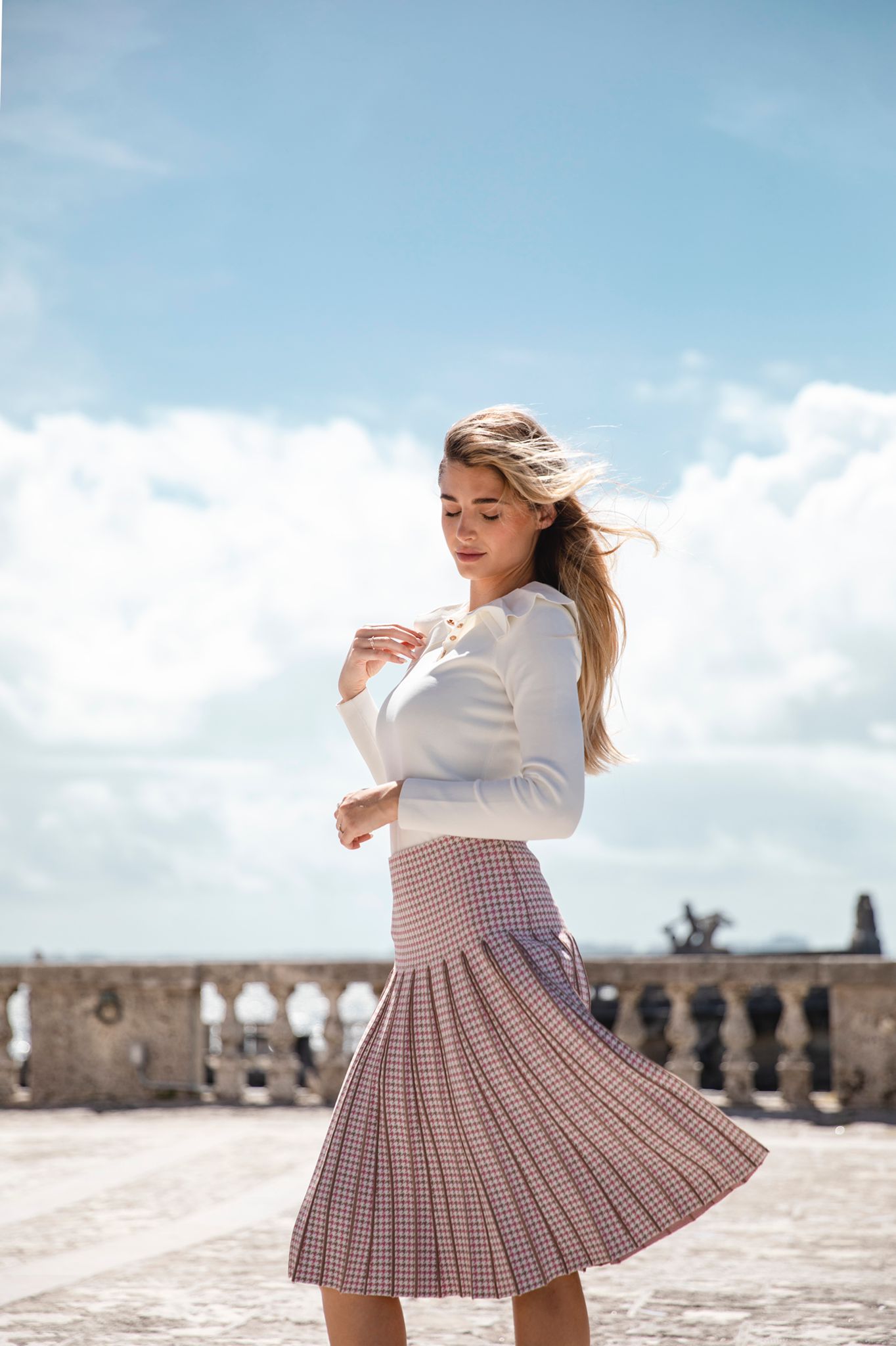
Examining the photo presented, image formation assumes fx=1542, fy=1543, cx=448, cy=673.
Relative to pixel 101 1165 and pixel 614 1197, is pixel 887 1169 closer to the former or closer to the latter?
pixel 101 1165

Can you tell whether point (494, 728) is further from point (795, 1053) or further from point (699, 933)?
point (699, 933)

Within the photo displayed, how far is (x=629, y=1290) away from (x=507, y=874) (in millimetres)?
2516

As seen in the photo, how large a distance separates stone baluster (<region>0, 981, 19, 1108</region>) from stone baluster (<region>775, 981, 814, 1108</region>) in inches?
187

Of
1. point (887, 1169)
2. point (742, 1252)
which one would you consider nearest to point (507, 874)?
point (742, 1252)

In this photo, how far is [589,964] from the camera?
9070 millimetres

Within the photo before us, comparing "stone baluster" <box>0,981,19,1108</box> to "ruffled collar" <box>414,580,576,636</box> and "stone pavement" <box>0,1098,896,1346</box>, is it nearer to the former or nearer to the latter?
"stone pavement" <box>0,1098,896,1346</box>

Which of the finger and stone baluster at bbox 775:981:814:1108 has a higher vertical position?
the finger

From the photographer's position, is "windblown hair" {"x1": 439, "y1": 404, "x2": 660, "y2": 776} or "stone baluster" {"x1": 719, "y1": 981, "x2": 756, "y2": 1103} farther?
"stone baluster" {"x1": 719, "y1": 981, "x2": 756, "y2": 1103}

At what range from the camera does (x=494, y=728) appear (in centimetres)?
250

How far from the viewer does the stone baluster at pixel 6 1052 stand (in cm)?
970

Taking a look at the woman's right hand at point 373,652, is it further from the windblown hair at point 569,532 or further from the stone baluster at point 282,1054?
the stone baluster at point 282,1054

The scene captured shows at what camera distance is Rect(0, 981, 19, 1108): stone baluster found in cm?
970

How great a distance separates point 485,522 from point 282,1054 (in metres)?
7.53

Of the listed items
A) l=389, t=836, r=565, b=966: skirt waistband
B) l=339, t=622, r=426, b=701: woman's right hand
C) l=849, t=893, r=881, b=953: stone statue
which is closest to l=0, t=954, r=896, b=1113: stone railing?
l=339, t=622, r=426, b=701: woman's right hand
